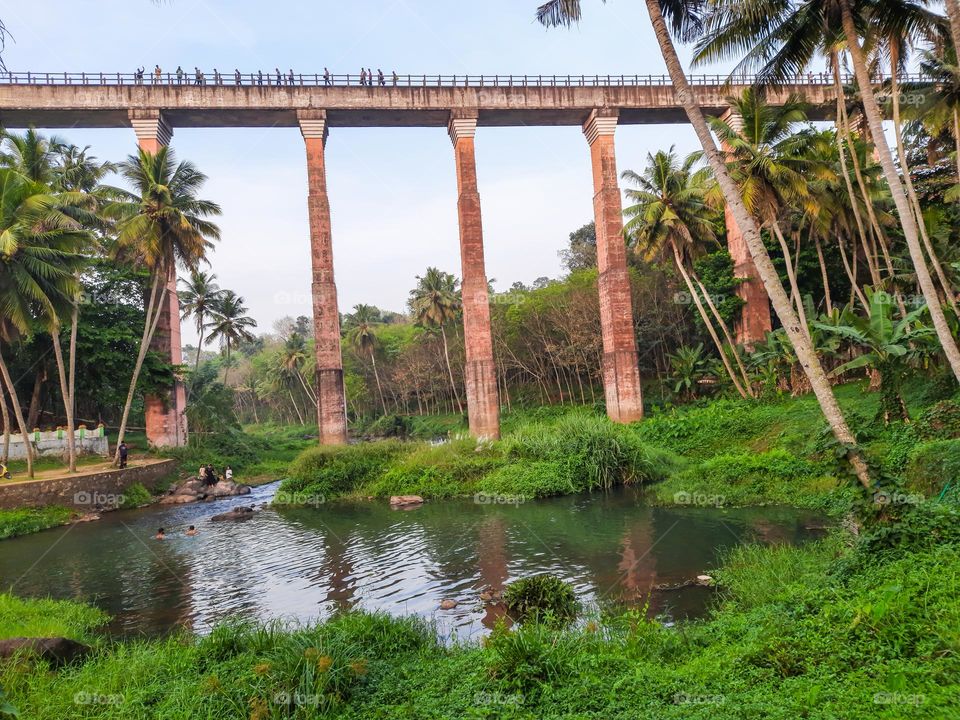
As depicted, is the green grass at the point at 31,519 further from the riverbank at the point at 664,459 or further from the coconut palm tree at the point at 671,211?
the coconut palm tree at the point at 671,211

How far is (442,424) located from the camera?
46.1 meters

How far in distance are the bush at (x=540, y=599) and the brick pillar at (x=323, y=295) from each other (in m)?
16.9

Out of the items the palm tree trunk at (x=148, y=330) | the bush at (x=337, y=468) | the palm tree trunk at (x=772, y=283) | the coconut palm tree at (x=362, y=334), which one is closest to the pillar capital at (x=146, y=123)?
the palm tree trunk at (x=148, y=330)

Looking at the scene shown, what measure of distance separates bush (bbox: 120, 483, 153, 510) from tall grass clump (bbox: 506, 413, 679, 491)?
1390 centimetres

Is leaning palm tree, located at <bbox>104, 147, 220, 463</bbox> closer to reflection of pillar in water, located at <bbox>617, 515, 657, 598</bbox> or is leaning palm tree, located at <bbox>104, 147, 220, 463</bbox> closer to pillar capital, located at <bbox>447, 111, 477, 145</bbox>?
pillar capital, located at <bbox>447, 111, 477, 145</bbox>

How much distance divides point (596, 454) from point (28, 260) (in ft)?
62.3

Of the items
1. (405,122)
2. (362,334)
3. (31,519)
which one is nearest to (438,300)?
(362,334)

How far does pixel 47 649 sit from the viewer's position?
6.61 meters

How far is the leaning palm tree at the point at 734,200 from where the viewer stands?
802 cm

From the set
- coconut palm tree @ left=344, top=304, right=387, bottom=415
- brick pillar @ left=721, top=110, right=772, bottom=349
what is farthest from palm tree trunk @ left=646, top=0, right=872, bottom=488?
coconut palm tree @ left=344, top=304, right=387, bottom=415

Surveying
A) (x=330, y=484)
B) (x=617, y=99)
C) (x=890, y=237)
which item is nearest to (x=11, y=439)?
(x=330, y=484)

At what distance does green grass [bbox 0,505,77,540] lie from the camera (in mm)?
17359

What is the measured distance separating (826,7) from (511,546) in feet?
40.0

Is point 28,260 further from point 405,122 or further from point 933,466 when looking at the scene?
point 933,466
